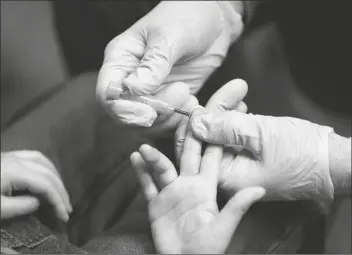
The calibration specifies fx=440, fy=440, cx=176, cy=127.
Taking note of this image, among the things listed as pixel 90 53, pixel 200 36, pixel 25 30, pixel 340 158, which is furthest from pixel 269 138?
pixel 25 30

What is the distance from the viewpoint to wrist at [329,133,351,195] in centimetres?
58

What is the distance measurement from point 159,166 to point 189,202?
6 centimetres

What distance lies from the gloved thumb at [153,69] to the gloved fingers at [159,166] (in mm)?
93

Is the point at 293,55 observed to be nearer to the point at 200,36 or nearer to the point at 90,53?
the point at 200,36

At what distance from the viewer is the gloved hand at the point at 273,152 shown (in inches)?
23.2

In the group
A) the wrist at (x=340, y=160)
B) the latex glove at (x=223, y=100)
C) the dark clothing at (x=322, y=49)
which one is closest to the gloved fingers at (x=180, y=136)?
the latex glove at (x=223, y=100)

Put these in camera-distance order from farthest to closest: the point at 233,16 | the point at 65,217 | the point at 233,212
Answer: the point at 233,16
the point at 65,217
the point at 233,212

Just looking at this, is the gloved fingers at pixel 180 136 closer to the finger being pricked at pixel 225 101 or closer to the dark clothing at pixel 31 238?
the finger being pricked at pixel 225 101

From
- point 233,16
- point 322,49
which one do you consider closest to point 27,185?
point 233,16

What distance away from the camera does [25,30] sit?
3.54 feet

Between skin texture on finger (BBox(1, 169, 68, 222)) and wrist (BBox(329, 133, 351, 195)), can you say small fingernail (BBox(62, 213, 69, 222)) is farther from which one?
wrist (BBox(329, 133, 351, 195))

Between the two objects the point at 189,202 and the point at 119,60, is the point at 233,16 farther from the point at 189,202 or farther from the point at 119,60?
the point at 189,202

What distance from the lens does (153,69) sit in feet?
2.13

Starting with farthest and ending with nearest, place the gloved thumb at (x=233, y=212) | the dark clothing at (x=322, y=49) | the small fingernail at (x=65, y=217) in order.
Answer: the dark clothing at (x=322, y=49) < the small fingernail at (x=65, y=217) < the gloved thumb at (x=233, y=212)
